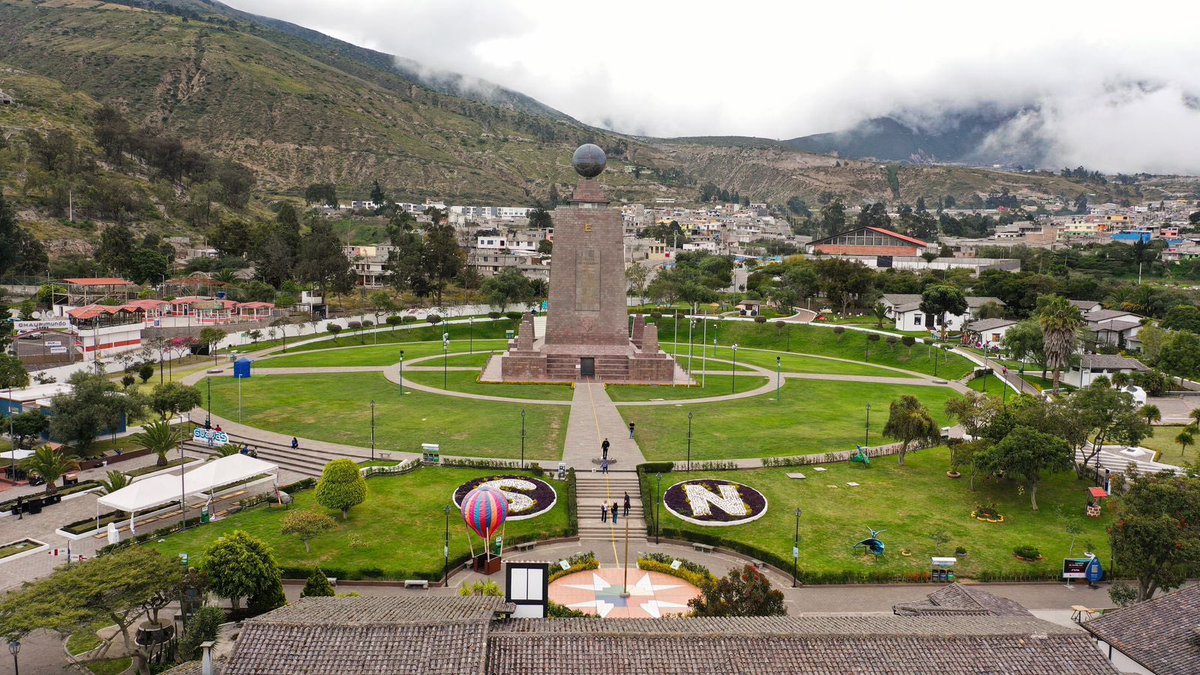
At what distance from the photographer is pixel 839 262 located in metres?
95.8

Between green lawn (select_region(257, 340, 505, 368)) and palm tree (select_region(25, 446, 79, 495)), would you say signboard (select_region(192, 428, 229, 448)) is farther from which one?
green lawn (select_region(257, 340, 505, 368))

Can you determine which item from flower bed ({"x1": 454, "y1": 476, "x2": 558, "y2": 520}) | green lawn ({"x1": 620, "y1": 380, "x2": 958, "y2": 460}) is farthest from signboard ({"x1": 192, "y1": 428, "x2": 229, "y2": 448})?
green lawn ({"x1": 620, "y1": 380, "x2": 958, "y2": 460})

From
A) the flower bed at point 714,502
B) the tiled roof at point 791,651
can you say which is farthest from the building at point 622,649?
the flower bed at point 714,502

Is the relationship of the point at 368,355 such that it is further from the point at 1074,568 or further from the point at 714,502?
the point at 1074,568

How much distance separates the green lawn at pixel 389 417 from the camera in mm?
41844

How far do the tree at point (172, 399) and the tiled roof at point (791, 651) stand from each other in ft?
111

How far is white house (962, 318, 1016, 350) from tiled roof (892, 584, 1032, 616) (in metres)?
56.5

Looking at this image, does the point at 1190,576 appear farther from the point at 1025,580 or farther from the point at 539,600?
the point at 539,600

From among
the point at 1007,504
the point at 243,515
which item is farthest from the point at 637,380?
the point at 243,515

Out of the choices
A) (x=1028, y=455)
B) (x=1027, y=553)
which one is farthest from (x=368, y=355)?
(x=1027, y=553)

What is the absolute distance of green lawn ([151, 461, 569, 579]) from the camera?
1051 inches

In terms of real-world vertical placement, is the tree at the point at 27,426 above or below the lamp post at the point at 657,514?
above

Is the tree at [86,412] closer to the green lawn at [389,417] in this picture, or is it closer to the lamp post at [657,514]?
the green lawn at [389,417]

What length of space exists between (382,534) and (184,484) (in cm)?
888
